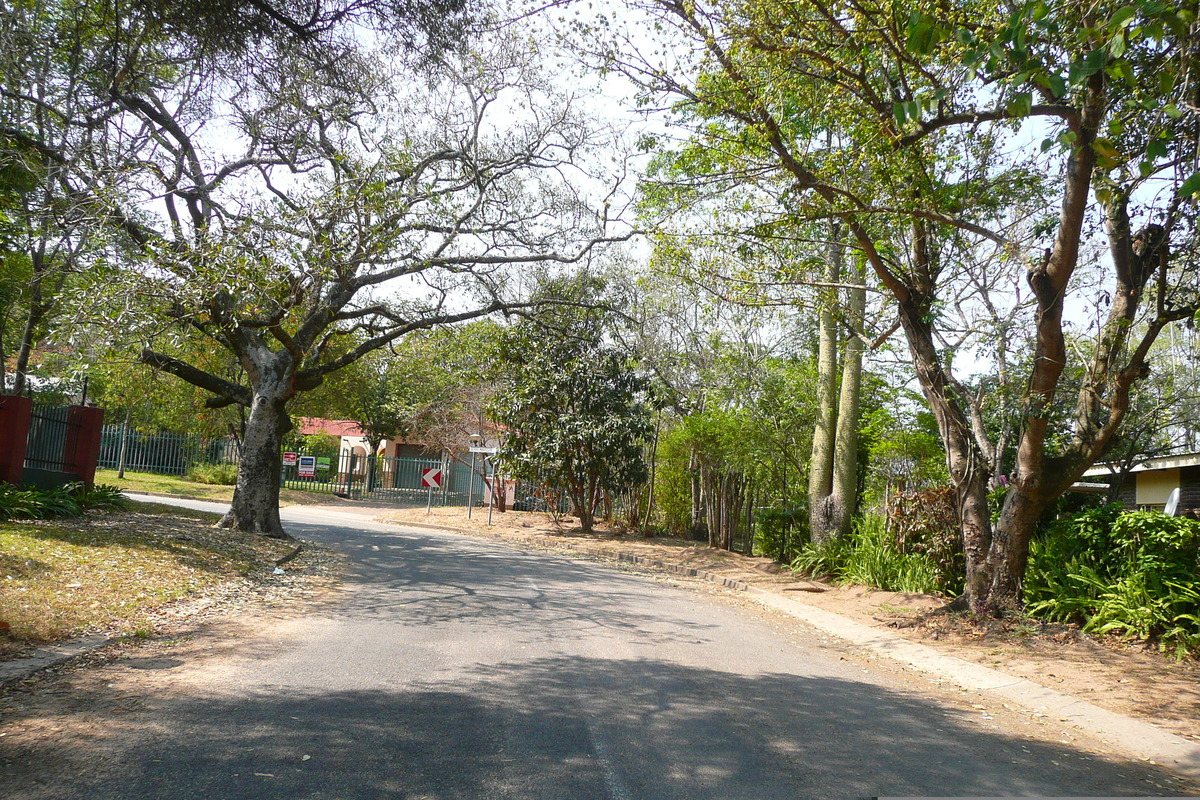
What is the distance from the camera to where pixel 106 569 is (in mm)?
9258

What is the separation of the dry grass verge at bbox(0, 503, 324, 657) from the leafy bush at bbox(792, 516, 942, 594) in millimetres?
9471

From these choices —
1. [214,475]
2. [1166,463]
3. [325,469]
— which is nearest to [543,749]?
[1166,463]

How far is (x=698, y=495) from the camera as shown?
21.7 meters

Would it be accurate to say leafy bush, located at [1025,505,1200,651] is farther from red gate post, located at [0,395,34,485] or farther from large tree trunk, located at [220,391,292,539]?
red gate post, located at [0,395,34,485]

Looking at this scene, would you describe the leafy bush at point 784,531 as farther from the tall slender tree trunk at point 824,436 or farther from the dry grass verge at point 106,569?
the dry grass verge at point 106,569

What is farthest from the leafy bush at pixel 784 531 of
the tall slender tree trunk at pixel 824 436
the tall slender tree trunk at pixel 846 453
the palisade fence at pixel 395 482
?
the palisade fence at pixel 395 482

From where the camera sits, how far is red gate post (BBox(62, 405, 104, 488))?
14445mm

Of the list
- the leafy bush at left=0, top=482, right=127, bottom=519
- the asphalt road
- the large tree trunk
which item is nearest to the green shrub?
the asphalt road

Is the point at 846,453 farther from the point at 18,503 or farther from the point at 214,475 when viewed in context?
the point at 214,475

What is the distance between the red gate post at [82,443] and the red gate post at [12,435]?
1.94m

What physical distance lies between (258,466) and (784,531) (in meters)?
10.8

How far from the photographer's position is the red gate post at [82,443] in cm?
1445

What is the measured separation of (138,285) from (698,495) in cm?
1483

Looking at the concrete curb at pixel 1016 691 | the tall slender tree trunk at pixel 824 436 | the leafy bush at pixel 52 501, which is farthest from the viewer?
the tall slender tree trunk at pixel 824 436
